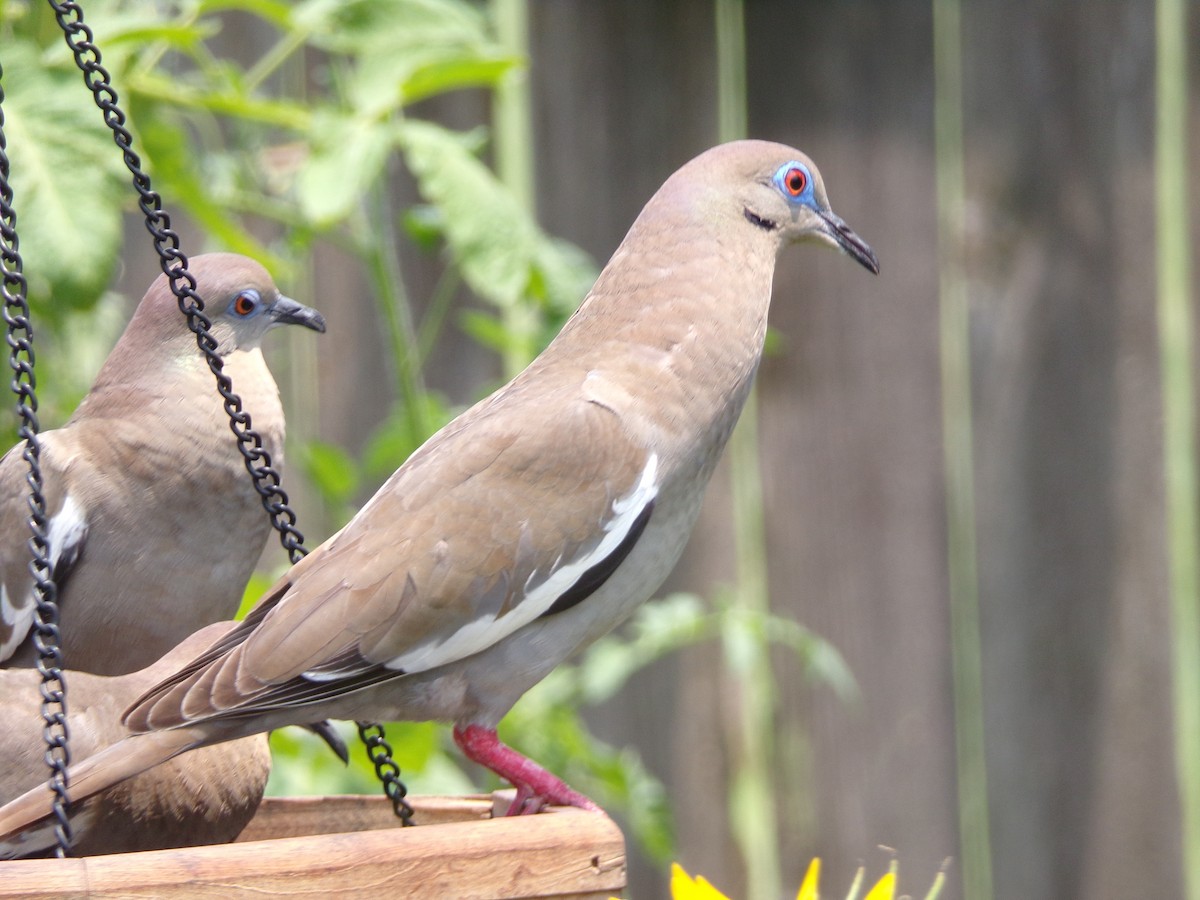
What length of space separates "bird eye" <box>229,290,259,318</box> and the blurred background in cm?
18

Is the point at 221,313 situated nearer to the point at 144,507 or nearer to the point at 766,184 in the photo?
the point at 144,507

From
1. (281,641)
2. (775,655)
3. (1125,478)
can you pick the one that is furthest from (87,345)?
(1125,478)

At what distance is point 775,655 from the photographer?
2.78m

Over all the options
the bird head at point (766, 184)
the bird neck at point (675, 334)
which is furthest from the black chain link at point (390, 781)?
the bird head at point (766, 184)

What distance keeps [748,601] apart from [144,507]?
122cm

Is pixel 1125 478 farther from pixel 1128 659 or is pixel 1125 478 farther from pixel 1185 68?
pixel 1185 68

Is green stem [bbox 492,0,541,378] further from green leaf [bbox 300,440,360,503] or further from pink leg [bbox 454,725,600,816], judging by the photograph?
pink leg [bbox 454,725,600,816]

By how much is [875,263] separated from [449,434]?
23.1 inches

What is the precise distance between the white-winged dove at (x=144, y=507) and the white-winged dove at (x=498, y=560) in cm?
43

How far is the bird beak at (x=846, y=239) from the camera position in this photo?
1799 millimetres

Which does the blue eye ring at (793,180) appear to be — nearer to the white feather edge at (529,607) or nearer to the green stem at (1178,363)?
the white feather edge at (529,607)

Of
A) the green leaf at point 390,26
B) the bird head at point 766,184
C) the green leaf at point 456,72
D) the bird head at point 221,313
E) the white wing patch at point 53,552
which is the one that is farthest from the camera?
the green leaf at point 390,26

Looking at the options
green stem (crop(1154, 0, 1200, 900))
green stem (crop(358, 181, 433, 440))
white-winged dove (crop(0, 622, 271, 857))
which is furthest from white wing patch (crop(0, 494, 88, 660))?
green stem (crop(1154, 0, 1200, 900))

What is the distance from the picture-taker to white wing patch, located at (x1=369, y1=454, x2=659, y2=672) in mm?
1471
